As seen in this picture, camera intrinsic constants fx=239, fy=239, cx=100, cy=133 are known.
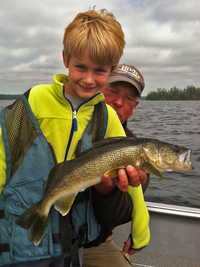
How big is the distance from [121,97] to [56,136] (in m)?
2.03

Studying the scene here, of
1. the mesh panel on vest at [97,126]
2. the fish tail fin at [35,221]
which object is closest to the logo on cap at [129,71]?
the mesh panel on vest at [97,126]

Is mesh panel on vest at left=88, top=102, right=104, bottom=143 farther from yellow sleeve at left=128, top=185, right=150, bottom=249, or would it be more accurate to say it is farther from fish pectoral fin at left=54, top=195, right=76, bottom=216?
yellow sleeve at left=128, top=185, right=150, bottom=249

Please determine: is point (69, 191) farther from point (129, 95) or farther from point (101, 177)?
point (129, 95)

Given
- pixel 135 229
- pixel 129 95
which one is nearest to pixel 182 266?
pixel 135 229

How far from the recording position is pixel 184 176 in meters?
10.9

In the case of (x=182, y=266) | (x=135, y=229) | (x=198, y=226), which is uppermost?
(x=135, y=229)

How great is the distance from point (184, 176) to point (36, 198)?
9.91 metres

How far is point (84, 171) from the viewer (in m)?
2.02

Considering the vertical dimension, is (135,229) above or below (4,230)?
below

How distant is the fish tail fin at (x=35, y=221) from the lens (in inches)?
76.6

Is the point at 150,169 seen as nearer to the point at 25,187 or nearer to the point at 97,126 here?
the point at 97,126

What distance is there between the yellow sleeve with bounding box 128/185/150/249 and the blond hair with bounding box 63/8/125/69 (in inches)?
56.3

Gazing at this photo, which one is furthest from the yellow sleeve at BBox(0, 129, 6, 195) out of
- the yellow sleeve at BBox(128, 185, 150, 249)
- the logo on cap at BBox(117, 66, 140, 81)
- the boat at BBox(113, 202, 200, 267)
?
A: the boat at BBox(113, 202, 200, 267)

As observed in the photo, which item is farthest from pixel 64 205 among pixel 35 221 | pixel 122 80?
pixel 122 80
